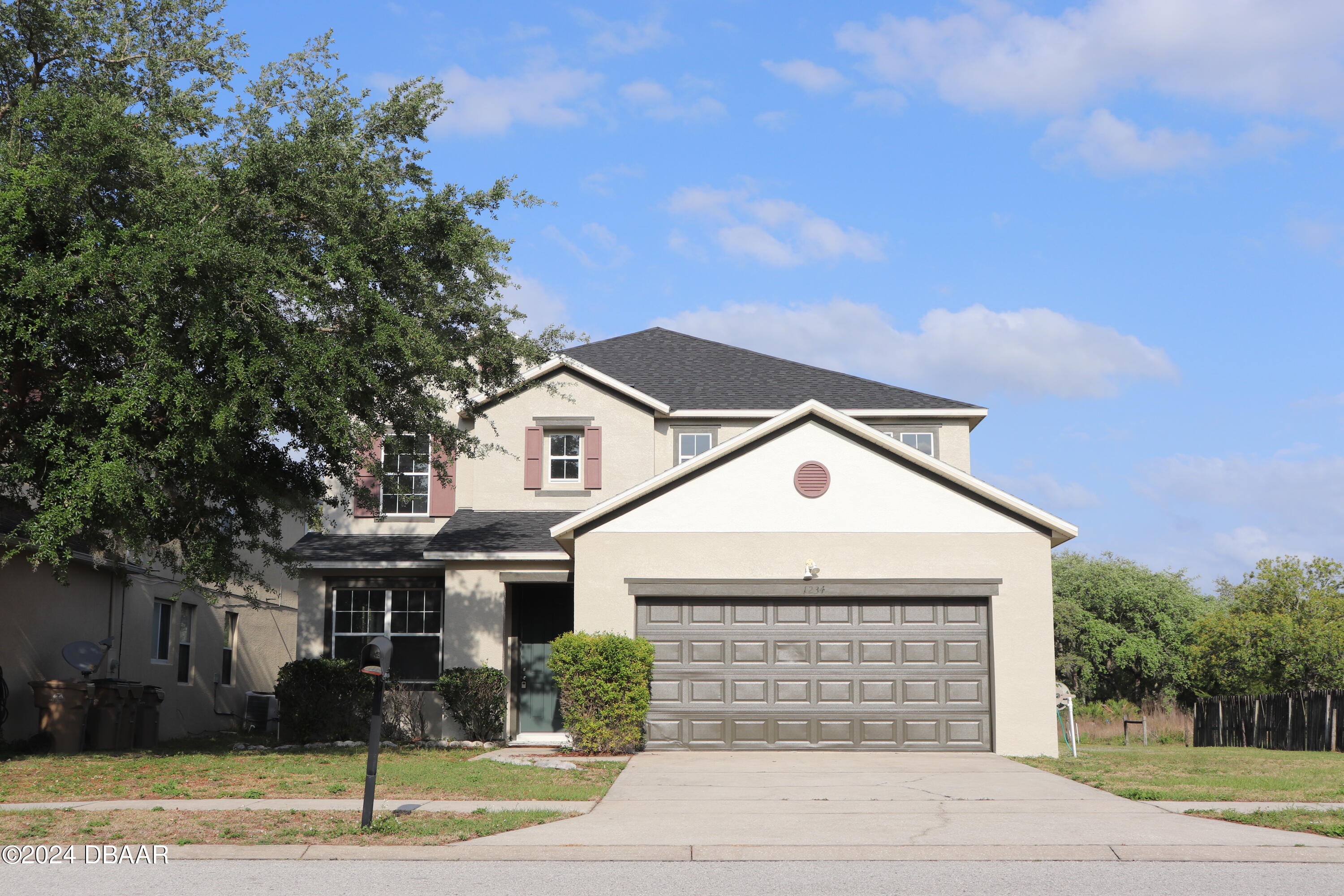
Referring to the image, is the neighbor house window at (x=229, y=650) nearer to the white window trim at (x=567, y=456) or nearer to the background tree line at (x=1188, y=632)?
the white window trim at (x=567, y=456)

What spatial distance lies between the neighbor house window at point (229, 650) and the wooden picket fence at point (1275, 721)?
24044mm

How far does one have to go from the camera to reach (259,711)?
25734 millimetres

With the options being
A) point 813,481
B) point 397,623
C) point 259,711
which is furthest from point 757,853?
point 259,711

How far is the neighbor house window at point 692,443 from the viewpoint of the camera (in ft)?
76.2

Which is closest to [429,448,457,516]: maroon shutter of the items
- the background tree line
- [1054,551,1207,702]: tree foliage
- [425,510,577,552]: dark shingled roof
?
[425,510,577,552]: dark shingled roof

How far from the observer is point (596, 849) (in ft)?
28.2

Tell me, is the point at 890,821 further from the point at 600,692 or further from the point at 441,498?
the point at 441,498

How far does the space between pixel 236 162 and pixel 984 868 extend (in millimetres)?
13052

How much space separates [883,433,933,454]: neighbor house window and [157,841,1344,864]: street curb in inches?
590

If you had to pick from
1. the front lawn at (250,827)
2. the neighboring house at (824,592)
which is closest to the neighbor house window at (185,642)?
the neighboring house at (824,592)

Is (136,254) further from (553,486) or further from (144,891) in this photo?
(553,486)

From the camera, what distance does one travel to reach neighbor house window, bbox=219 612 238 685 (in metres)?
26.9

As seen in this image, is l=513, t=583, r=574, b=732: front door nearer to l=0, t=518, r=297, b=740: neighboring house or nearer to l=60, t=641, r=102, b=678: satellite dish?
l=0, t=518, r=297, b=740: neighboring house

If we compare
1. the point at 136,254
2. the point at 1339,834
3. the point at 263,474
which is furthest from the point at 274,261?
the point at 1339,834
